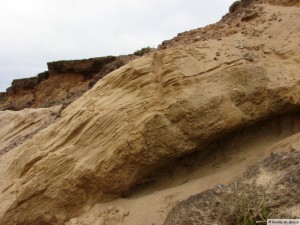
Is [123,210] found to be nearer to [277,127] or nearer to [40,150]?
[40,150]

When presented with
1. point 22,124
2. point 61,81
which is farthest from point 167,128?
point 61,81

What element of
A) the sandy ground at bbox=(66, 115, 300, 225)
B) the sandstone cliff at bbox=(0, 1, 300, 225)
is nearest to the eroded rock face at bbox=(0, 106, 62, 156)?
the sandstone cliff at bbox=(0, 1, 300, 225)

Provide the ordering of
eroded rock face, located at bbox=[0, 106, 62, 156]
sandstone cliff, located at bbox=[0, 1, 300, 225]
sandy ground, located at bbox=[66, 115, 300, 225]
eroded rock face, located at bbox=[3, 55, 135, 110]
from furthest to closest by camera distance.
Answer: eroded rock face, located at bbox=[3, 55, 135, 110] → eroded rock face, located at bbox=[0, 106, 62, 156] → sandstone cliff, located at bbox=[0, 1, 300, 225] → sandy ground, located at bbox=[66, 115, 300, 225]

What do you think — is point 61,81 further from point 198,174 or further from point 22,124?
point 198,174

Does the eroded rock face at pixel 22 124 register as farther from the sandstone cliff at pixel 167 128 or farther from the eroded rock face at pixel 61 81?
the eroded rock face at pixel 61 81

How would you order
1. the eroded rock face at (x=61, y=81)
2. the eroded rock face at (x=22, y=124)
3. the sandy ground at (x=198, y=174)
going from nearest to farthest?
the sandy ground at (x=198, y=174) → the eroded rock face at (x=22, y=124) → the eroded rock face at (x=61, y=81)

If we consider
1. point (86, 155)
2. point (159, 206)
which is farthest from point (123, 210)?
point (86, 155)

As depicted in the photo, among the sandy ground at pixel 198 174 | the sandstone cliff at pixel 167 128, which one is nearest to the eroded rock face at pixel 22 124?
the sandstone cliff at pixel 167 128

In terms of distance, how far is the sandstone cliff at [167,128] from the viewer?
523 cm

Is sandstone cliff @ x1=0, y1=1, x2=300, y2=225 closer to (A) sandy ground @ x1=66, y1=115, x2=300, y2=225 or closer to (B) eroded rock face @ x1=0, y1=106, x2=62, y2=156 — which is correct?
(A) sandy ground @ x1=66, y1=115, x2=300, y2=225

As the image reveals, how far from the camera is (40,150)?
6.16 m

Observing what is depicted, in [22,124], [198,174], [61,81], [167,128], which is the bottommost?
[198,174]

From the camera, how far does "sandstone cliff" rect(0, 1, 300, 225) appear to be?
5230 millimetres

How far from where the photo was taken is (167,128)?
524 cm
